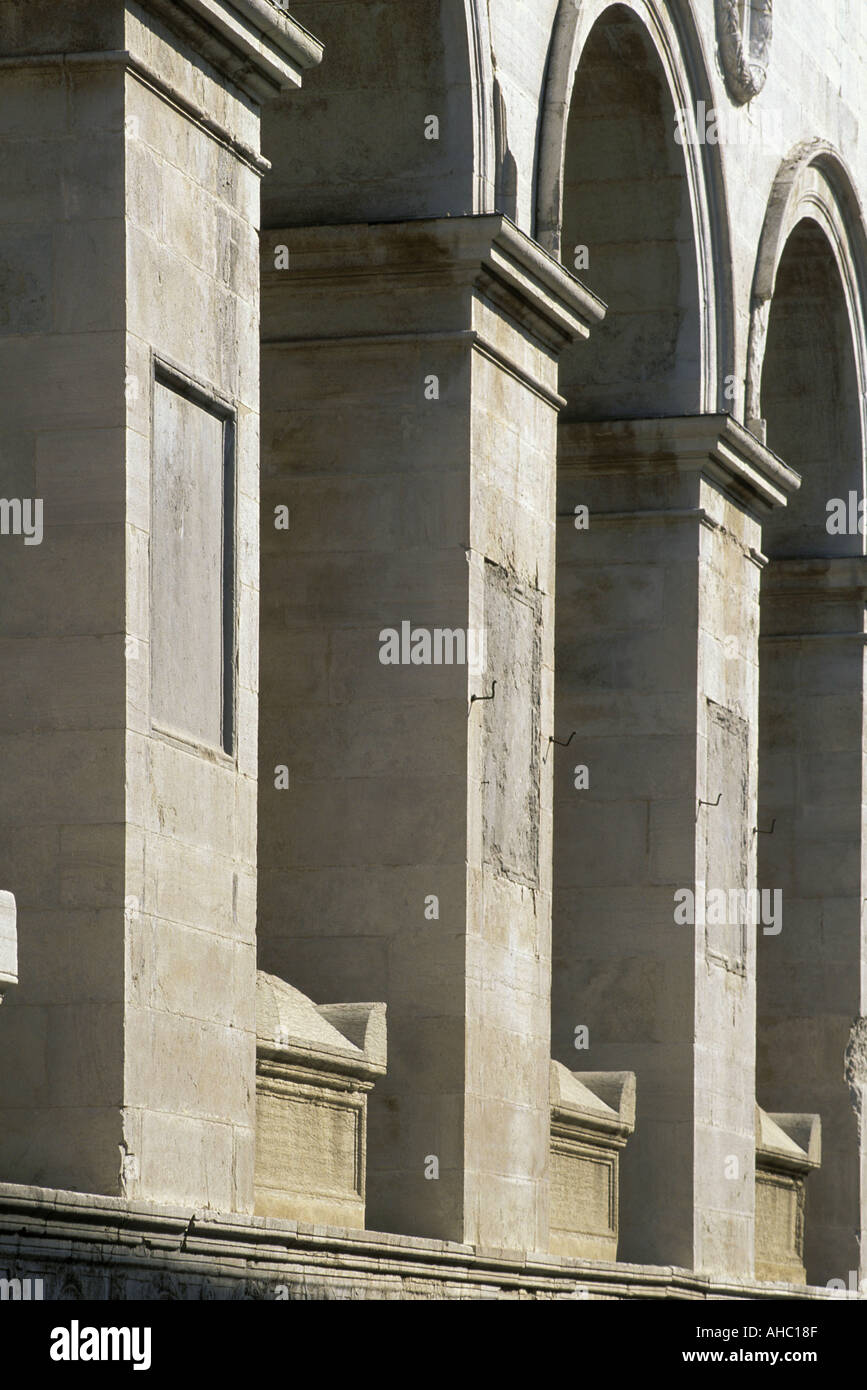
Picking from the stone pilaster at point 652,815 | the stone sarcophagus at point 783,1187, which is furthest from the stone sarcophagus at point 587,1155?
the stone sarcophagus at point 783,1187

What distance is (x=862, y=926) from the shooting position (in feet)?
82.2

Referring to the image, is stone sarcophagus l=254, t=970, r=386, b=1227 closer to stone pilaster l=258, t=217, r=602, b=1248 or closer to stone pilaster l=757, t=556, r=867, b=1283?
stone pilaster l=258, t=217, r=602, b=1248

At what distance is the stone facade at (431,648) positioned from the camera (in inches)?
460

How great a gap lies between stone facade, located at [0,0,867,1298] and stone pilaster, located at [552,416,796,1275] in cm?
3

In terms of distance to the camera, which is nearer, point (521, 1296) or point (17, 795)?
point (17, 795)

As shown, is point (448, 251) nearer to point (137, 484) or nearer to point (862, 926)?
point (137, 484)

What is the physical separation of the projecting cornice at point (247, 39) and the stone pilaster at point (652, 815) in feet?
24.8

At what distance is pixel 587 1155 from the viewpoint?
62.7ft

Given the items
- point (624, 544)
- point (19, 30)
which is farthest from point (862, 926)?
point (19, 30)

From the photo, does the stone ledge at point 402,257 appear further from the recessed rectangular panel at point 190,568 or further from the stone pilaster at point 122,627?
the recessed rectangular panel at point 190,568

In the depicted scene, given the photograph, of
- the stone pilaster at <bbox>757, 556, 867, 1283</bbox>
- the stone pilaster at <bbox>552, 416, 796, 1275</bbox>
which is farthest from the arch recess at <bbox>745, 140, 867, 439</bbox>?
the stone pilaster at <bbox>757, 556, 867, 1283</bbox>

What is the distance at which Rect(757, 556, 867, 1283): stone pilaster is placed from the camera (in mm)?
24938

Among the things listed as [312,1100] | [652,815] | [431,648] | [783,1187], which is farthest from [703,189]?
[312,1100]

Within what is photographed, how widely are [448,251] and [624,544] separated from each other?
16.6ft
